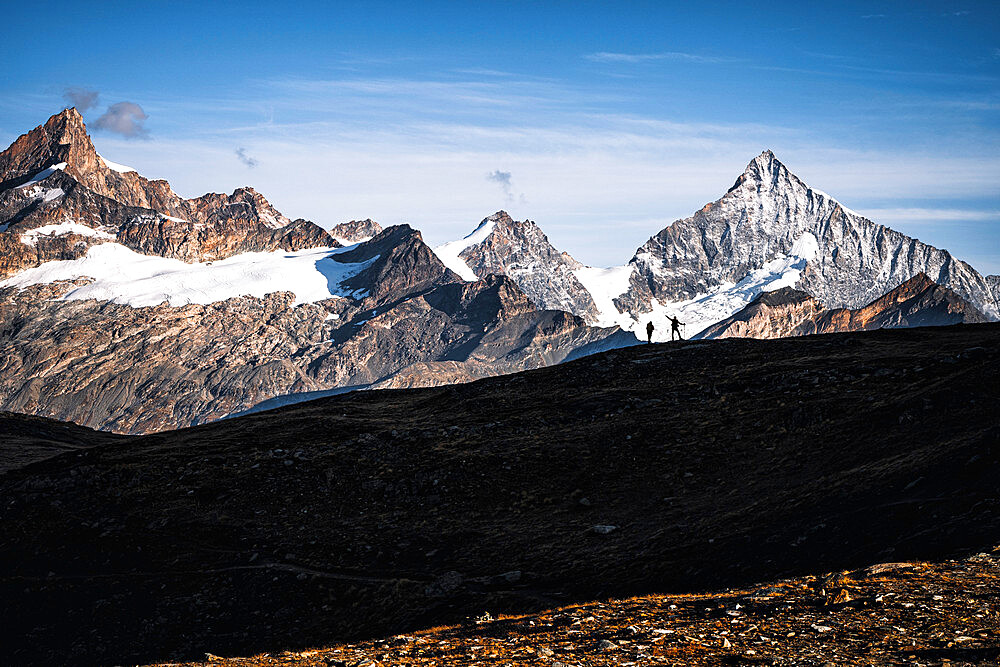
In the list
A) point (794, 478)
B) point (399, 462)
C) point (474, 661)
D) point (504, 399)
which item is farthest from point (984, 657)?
point (504, 399)

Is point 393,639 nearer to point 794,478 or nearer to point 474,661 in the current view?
point 474,661

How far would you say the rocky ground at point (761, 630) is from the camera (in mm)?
12555

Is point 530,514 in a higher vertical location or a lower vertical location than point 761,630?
lower

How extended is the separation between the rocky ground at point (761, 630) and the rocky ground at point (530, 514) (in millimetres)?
108

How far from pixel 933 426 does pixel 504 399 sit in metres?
22.8

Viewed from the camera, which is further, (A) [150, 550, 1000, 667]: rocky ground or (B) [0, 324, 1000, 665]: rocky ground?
(B) [0, 324, 1000, 665]: rocky ground

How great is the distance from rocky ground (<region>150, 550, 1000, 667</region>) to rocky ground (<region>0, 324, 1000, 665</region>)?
→ 0.35 ft

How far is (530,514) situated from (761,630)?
1522 centimetres

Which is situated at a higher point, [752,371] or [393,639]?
[752,371]

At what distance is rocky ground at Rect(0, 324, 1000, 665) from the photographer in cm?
1869

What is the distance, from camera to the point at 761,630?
1376cm

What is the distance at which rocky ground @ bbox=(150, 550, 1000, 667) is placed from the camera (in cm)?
1255

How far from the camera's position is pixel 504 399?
145ft

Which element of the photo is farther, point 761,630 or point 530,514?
point 530,514
